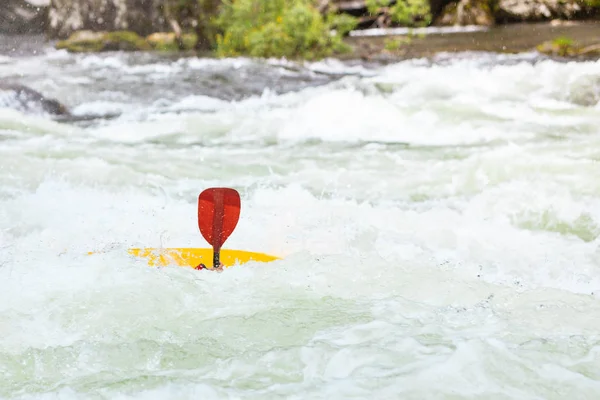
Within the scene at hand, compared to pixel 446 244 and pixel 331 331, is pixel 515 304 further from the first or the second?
pixel 446 244

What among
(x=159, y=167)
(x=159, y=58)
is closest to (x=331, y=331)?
(x=159, y=167)

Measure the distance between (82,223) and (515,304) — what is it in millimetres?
1707

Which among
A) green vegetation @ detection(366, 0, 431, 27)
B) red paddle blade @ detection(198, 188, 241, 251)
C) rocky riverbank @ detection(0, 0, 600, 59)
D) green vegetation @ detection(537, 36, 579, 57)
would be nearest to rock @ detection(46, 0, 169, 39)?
rocky riverbank @ detection(0, 0, 600, 59)

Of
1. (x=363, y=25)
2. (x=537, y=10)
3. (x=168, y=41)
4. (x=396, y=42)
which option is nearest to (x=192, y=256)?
(x=396, y=42)

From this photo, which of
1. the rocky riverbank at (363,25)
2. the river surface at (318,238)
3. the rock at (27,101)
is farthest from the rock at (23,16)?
the rock at (27,101)

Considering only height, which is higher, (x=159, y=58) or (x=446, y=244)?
(x=159, y=58)

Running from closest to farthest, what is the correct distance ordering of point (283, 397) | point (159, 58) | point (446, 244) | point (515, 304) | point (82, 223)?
point (283, 397) < point (515, 304) < point (446, 244) < point (82, 223) < point (159, 58)

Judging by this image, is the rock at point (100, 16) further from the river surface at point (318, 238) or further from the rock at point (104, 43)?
the river surface at point (318, 238)

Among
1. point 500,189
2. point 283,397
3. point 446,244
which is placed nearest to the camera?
point 283,397

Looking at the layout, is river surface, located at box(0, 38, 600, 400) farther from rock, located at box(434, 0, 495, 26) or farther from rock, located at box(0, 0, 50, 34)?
rock, located at box(434, 0, 495, 26)

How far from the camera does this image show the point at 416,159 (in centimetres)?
401

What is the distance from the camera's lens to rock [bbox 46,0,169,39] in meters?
8.69

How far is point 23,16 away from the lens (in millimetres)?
9164

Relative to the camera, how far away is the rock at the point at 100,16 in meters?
8.69
